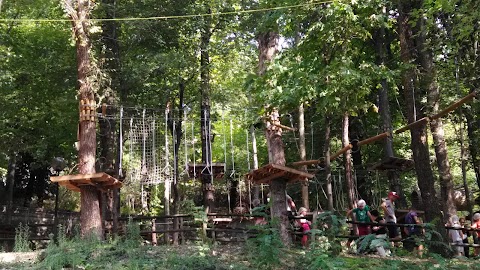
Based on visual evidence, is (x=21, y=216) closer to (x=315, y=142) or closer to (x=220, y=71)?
(x=220, y=71)

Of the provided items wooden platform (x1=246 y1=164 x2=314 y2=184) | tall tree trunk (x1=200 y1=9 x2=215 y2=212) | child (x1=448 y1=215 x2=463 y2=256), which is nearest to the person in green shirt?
wooden platform (x1=246 y1=164 x2=314 y2=184)

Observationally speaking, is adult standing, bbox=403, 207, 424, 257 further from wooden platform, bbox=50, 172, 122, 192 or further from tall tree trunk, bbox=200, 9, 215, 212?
tall tree trunk, bbox=200, 9, 215, 212

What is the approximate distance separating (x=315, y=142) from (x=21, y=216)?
1173 cm

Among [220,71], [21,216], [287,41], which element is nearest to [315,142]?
[287,41]

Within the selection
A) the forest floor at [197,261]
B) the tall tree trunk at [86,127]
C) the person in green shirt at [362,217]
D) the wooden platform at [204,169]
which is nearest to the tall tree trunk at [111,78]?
the tall tree trunk at [86,127]

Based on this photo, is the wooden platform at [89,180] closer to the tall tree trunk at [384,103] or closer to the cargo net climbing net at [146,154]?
the cargo net climbing net at [146,154]

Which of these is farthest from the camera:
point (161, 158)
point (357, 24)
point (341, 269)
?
point (161, 158)

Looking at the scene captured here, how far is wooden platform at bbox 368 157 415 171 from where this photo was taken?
38.0 feet

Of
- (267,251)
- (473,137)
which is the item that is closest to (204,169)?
(267,251)

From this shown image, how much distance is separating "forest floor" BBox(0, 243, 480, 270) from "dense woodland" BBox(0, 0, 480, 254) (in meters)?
1.90

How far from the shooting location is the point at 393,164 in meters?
11.9

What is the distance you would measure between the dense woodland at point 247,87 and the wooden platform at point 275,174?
1.15 feet

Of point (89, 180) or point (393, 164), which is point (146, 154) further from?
point (393, 164)

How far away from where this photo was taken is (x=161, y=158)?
13367 millimetres
